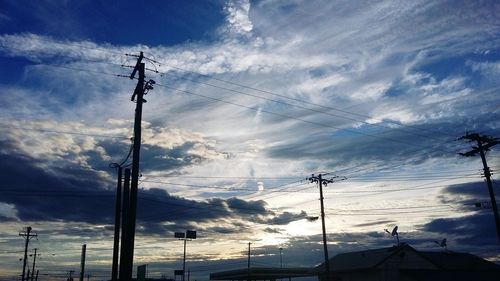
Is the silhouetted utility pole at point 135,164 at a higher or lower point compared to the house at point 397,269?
higher

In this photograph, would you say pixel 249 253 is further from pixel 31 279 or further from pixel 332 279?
pixel 31 279

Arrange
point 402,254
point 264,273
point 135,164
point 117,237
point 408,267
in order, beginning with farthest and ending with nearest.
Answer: point 402,254 → point 264,273 → point 408,267 → point 117,237 → point 135,164

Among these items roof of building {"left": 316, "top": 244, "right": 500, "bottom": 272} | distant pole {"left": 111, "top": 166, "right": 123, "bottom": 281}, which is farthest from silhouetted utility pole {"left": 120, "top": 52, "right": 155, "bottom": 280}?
roof of building {"left": 316, "top": 244, "right": 500, "bottom": 272}

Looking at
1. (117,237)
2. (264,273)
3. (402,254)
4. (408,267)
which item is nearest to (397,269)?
(408,267)

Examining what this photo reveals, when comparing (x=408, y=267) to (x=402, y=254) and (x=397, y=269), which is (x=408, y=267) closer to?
(x=402, y=254)

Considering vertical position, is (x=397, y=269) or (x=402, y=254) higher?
(x=402, y=254)

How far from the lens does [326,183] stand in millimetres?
45625

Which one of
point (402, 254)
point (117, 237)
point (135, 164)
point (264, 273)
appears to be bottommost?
point (264, 273)

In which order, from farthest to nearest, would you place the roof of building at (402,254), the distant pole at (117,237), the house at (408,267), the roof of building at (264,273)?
the roof of building at (264,273), the roof of building at (402,254), the house at (408,267), the distant pole at (117,237)

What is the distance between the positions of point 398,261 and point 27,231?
6403 cm

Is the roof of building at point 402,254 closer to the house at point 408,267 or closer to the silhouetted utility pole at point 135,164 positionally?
the house at point 408,267

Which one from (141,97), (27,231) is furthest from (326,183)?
(27,231)

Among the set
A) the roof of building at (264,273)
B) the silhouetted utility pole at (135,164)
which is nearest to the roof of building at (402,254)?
the roof of building at (264,273)

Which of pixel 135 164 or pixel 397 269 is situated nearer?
pixel 135 164
